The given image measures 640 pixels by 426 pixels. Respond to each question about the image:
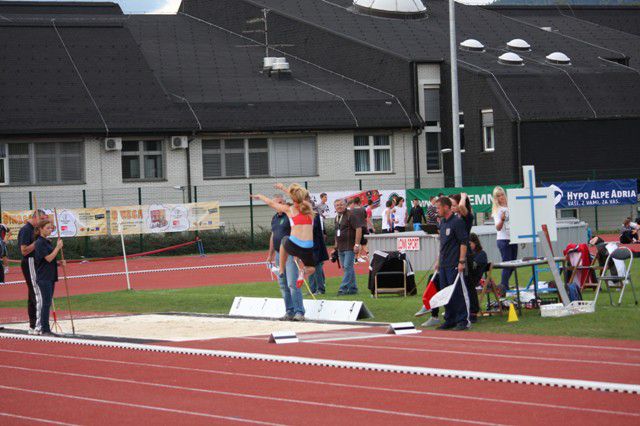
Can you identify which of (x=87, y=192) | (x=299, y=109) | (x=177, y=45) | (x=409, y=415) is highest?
(x=177, y=45)

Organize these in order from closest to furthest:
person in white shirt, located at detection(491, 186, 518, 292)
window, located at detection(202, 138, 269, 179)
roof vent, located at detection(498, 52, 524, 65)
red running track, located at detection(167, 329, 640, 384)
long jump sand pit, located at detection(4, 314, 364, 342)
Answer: red running track, located at detection(167, 329, 640, 384) < long jump sand pit, located at detection(4, 314, 364, 342) < person in white shirt, located at detection(491, 186, 518, 292) < window, located at detection(202, 138, 269, 179) < roof vent, located at detection(498, 52, 524, 65)

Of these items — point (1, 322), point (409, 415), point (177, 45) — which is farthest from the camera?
point (177, 45)

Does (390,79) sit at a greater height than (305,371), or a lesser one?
greater

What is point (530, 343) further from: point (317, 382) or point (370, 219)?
point (370, 219)

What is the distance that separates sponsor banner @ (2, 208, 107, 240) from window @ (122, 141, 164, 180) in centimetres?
546

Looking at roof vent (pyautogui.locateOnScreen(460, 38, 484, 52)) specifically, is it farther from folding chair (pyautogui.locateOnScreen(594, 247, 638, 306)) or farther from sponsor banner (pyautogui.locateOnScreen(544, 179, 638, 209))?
folding chair (pyautogui.locateOnScreen(594, 247, 638, 306))

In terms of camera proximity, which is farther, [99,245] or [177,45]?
[177,45]

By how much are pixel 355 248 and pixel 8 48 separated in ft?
89.1

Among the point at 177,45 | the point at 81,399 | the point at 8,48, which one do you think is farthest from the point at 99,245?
the point at 81,399

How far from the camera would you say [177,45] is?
53375mm

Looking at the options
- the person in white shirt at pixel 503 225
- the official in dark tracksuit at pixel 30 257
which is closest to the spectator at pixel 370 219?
the person in white shirt at pixel 503 225

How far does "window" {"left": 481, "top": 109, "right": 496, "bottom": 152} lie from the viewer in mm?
48250

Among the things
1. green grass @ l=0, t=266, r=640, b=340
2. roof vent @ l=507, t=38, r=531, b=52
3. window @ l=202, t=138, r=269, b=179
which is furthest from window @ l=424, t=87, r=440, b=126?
green grass @ l=0, t=266, r=640, b=340

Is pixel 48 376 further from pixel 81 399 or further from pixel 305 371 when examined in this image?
pixel 305 371
